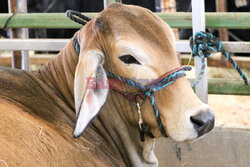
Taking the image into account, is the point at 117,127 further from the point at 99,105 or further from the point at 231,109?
the point at 231,109

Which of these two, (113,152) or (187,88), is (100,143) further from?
(187,88)

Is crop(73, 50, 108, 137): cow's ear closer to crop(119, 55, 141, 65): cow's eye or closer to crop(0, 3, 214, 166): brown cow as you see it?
crop(0, 3, 214, 166): brown cow

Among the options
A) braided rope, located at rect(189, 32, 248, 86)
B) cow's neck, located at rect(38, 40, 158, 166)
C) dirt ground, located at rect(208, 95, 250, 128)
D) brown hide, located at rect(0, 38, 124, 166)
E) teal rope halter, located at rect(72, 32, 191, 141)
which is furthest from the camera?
dirt ground, located at rect(208, 95, 250, 128)

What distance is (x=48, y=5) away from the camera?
9.52 m

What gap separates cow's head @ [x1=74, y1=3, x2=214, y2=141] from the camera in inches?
86.0

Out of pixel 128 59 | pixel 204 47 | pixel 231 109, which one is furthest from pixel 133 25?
pixel 231 109

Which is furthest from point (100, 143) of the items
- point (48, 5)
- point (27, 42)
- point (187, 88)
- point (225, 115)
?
point (48, 5)

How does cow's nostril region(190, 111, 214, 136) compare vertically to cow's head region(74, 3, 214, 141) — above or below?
below

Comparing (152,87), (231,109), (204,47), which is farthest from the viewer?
(231,109)

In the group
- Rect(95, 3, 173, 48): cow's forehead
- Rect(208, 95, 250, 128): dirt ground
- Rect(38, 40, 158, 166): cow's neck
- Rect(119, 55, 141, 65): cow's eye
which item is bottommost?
Rect(208, 95, 250, 128): dirt ground

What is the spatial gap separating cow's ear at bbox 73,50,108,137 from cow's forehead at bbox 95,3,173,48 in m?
0.17

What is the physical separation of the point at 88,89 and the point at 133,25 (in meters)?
0.44

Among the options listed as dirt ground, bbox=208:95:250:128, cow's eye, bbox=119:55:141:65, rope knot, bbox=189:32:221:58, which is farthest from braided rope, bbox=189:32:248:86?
dirt ground, bbox=208:95:250:128

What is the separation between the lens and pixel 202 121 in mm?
2154
